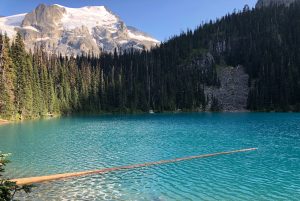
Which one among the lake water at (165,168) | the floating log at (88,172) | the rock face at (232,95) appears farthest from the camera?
the rock face at (232,95)

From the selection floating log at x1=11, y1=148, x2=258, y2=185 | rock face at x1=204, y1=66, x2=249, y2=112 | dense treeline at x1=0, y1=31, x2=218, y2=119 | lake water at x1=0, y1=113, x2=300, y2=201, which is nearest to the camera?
lake water at x1=0, y1=113, x2=300, y2=201

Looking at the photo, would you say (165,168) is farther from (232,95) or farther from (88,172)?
(232,95)

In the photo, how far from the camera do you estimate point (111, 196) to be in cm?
2630

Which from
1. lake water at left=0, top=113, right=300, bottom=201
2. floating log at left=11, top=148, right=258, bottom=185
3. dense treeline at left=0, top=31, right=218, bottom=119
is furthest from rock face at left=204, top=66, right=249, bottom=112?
floating log at left=11, top=148, right=258, bottom=185

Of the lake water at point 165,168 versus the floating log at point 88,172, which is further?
the floating log at point 88,172

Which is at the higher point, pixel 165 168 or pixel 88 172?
pixel 88 172

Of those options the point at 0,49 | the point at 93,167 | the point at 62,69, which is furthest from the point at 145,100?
the point at 93,167

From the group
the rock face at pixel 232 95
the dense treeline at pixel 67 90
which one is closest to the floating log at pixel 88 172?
the dense treeline at pixel 67 90

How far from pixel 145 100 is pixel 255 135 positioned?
402ft

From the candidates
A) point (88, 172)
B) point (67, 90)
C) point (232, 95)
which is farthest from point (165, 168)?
point (232, 95)

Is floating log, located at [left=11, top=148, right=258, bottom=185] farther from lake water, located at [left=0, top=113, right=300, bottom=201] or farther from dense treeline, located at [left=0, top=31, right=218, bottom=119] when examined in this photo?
dense treeline, located at [left=0, top=31, right=218, bottom=119]

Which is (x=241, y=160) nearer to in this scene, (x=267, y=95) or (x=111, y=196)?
(x=111, y=196)

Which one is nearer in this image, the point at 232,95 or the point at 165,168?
the point at 165,168

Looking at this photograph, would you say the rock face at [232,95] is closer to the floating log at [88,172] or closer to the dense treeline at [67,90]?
the dense treeline at [67,90]
